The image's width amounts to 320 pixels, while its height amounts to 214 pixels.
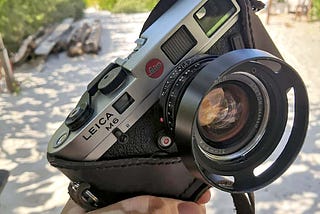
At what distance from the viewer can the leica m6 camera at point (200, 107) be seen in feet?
1.87

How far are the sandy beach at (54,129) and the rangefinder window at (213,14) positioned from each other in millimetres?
1109

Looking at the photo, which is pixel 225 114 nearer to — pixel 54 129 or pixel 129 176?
pixel 129 176

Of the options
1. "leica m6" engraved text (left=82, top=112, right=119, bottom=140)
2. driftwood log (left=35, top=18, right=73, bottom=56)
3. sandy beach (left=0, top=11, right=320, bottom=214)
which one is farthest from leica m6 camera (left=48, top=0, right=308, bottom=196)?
driftwood log (left=35, top=18, right=73, bottom=56)

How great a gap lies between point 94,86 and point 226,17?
21 centimetres

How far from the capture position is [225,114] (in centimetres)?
61

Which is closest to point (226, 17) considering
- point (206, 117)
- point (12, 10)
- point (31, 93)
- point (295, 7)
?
point (206, 117)

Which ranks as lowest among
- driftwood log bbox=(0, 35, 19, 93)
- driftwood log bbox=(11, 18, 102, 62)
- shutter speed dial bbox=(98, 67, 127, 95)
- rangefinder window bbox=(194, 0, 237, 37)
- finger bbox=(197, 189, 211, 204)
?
A: driftwood log bbox=(11, 18, 102, 62)

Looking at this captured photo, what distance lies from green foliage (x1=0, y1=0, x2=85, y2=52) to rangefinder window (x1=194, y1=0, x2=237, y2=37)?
3674mm

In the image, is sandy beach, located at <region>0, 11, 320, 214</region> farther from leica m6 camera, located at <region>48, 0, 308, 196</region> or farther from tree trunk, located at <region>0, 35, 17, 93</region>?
leica m6 camera, located at <region>48, 0, 308, 196</region>

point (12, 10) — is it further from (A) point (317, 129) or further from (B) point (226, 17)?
(B) point (226, 17)

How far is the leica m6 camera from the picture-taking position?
57 centimetres

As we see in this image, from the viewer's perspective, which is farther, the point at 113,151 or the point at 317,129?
the point at 317,129

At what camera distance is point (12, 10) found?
4066 mm

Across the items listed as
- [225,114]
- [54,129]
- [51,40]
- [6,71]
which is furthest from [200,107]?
[51,40]
